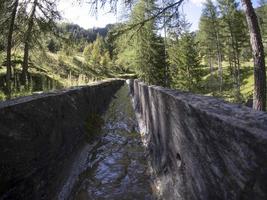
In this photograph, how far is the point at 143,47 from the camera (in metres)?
29.4

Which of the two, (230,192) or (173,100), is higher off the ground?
(173,100)

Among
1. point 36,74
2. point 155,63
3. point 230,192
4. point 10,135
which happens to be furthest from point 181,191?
point 155,63

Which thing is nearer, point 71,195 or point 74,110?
point 71,195

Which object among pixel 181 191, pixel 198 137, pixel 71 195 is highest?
pixel 198 137

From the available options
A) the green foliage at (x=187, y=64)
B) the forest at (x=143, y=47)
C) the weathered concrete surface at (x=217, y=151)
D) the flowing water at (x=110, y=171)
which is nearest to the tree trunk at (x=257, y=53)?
the forest at (x=143, y=47)

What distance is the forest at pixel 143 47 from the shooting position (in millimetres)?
9180

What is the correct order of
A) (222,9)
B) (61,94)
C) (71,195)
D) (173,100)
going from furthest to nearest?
(222,9) < (61,94) < (71,195) < (173,100)

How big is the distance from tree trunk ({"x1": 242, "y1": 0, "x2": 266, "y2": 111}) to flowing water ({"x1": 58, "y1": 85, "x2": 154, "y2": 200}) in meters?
3.20

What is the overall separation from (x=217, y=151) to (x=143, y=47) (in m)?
27.8

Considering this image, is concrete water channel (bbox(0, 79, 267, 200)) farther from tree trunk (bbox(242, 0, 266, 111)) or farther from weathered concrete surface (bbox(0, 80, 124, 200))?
tree trunk (bbox(242, 0, 266, 111))

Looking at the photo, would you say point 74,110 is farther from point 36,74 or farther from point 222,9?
point 222,9

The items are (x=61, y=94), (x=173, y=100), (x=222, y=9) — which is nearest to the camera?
(x=173, y=100)

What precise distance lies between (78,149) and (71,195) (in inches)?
78.1

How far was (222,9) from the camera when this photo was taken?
36.7 m
